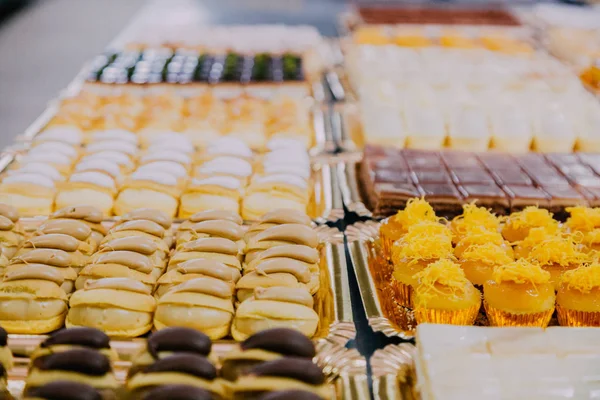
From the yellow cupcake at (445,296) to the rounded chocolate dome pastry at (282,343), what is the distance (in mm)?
533

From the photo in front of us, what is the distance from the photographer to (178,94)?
4.68 meters

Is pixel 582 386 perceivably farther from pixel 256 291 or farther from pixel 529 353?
pixel 256 291

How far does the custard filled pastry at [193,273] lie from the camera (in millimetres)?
2271

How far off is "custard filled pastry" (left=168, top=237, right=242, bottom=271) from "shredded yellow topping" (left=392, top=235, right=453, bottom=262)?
27.5 inches

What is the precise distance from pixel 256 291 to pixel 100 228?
930 mm

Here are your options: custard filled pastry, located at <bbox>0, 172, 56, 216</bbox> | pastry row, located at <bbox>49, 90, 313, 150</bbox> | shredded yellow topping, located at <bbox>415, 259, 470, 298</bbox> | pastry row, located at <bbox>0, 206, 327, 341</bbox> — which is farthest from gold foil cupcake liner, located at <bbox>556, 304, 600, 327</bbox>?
custard filled pastry, located at <bbox>0, 172, 56, 216</bbox>

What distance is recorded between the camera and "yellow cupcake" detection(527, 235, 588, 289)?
237 cm

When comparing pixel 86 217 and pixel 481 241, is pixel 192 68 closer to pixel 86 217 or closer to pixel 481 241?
pixel 86 217

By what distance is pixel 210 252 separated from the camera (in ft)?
7.98

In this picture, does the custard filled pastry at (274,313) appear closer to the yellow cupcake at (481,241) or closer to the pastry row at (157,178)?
the yellow cupcake at (481,241)

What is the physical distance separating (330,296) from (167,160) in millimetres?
1363

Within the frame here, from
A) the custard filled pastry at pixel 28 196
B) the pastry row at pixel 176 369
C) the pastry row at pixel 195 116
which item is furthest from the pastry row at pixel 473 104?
the pastry row at pixel 176 369

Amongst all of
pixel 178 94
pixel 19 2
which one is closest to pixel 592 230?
pixel 178 94

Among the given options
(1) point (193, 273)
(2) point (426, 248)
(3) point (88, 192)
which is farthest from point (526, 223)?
(3) point (88, 192)
